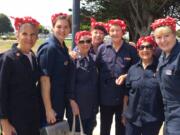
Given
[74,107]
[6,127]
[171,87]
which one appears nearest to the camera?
[6,127]

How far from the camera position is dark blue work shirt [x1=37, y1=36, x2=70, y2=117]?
4688 millimetres

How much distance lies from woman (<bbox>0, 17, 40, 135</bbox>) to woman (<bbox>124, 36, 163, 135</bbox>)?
1264 millimetres

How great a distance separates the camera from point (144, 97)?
16.4 ft

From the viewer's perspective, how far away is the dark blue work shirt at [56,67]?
15.4 ft

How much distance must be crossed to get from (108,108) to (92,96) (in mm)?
379

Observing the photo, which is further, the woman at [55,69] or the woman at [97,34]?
the woman at [97,34]

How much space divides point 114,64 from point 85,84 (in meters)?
0.49

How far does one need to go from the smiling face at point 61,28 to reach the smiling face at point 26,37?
0.49 meters

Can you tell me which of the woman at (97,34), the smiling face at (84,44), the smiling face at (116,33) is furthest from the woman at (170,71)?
the woman at (97,34)

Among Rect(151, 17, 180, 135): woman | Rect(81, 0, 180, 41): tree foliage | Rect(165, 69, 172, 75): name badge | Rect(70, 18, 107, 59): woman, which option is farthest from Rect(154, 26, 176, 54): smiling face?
Rect(81, 0, 180, 41): tree foliage

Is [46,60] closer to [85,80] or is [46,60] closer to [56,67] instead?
[56,67]

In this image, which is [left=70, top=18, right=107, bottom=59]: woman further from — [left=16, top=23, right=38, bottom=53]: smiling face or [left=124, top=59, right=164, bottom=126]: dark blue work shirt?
[left=16, top=23, right=38, bottom=53]: smiling face

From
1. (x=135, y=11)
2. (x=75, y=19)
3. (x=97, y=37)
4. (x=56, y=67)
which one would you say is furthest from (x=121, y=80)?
(x=135, y=11)

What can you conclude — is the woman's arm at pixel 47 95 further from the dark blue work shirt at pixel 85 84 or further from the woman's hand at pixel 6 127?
the dark blue work shirt at pixel 85 84
